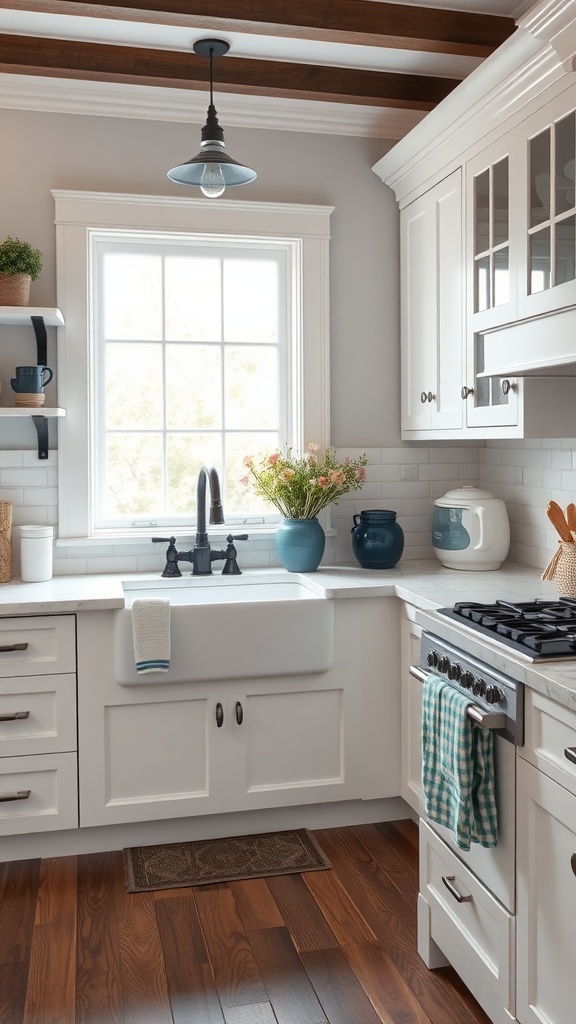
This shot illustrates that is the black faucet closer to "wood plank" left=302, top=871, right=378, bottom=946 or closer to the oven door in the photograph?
"wood plank" left=302, top=871, right=378, bottom=946

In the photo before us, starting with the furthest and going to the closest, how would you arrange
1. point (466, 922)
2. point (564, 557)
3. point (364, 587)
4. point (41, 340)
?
point (41, 340)
point (364, 587)
point (564, 557)
point (466, 922)

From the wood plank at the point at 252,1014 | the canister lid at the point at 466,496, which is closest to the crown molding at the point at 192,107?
the canister lid at the point at 466,496

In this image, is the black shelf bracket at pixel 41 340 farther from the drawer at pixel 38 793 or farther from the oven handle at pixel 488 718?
the oven handle at pixel 488 718

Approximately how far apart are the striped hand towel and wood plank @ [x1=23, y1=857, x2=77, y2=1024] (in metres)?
0.72

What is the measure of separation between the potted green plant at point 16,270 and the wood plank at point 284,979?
88.3 inches

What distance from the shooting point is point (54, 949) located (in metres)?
2.40

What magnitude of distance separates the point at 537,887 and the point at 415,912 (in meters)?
0.90

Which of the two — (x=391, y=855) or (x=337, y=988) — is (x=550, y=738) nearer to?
(x=337, y=988)

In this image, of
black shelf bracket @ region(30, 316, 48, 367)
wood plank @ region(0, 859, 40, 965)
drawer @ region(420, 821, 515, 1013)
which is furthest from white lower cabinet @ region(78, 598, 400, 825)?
black shelf bracket @ region(30, 316, 48, 367)

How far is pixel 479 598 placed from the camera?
274cm

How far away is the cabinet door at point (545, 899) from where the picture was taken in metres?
1.67

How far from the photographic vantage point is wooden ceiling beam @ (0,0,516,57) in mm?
2669

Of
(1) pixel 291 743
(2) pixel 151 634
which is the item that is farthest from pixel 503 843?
(2) pixel 151 634

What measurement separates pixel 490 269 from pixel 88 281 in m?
1.54
